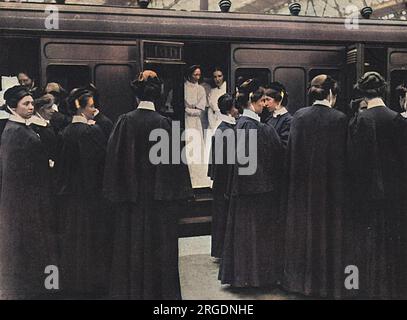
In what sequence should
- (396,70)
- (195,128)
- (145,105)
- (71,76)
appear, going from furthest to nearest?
(195,128) < (396,70) < (71,76) < (145,105)

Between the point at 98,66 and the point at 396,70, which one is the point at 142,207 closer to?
the point at 98,66

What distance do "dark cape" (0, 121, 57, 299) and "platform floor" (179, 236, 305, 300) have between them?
126cm

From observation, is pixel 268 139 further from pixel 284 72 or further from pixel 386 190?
pixel 284 72

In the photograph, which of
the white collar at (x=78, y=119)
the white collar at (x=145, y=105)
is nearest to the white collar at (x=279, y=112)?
the white collar at (x=145, y=105)

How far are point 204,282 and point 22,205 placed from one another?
5.71 ft

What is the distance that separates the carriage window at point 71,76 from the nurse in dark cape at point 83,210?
2.32 ft

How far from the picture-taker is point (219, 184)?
4.45 m

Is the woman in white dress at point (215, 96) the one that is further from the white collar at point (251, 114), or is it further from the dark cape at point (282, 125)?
the white collar at point (251, 114)

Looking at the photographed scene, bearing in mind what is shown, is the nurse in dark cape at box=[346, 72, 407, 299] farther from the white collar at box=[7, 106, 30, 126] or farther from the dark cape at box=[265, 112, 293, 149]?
the white collar at box=[7, 106, 30, 126]

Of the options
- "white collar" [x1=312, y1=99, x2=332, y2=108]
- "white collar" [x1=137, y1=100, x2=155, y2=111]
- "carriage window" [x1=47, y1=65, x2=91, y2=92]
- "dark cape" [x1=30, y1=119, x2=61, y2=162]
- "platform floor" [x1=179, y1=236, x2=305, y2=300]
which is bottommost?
"platform floor" [x1=179, y1=236, x2=305, y2=300]

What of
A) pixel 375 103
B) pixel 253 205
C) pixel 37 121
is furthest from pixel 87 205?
pixel 375 103

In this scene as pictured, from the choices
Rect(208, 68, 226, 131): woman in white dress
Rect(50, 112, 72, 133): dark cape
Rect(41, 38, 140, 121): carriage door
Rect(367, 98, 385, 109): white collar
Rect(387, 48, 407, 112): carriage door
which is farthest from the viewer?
Rect(208, 68, 226, 131): woman in white dress

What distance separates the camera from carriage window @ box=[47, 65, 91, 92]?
4.33m

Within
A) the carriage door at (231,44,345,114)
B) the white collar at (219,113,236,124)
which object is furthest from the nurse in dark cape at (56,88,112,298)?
the carriage door at (231,44,345,114)
